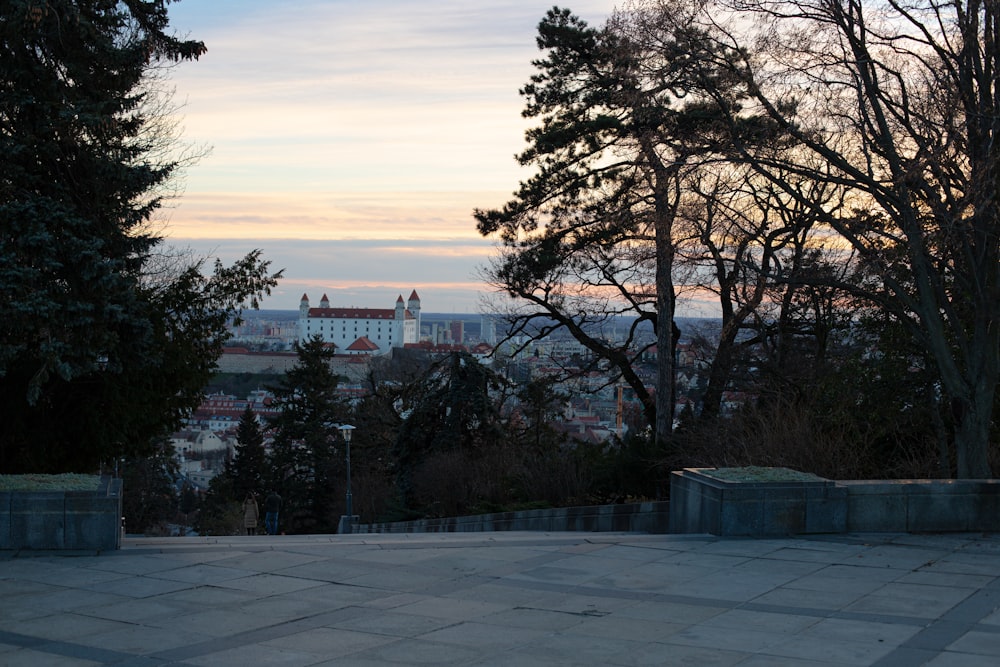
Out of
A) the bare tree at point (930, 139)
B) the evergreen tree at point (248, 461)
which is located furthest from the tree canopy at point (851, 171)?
the evergreen tree at point (248, 461)

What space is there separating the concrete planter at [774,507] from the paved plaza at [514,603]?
0.81 ft

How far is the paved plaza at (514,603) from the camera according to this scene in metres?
5.85

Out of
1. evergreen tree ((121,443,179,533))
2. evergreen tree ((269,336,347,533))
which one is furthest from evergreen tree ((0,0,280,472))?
evergreen tree ((269,336,347,533))

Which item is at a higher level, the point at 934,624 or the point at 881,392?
the point at 881,392

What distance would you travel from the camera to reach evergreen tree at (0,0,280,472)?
15773mm

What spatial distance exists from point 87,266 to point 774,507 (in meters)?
11.8

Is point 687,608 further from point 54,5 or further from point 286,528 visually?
point 286,528

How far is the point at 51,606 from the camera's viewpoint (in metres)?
6.86

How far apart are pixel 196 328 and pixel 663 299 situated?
10307 millimetres

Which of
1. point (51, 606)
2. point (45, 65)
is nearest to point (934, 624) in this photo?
point (51, 606)

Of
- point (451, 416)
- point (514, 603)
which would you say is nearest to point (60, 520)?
point (514, 603)

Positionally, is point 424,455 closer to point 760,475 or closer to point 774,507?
point 760,475

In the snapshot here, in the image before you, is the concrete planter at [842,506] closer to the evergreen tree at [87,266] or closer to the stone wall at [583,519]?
the stone wall at [583,519]

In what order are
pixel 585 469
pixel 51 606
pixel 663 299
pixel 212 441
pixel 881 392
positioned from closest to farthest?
pixel 51 606
pixel 881 392
pixel 585 469
pixel 663 299
pixel 212 441
